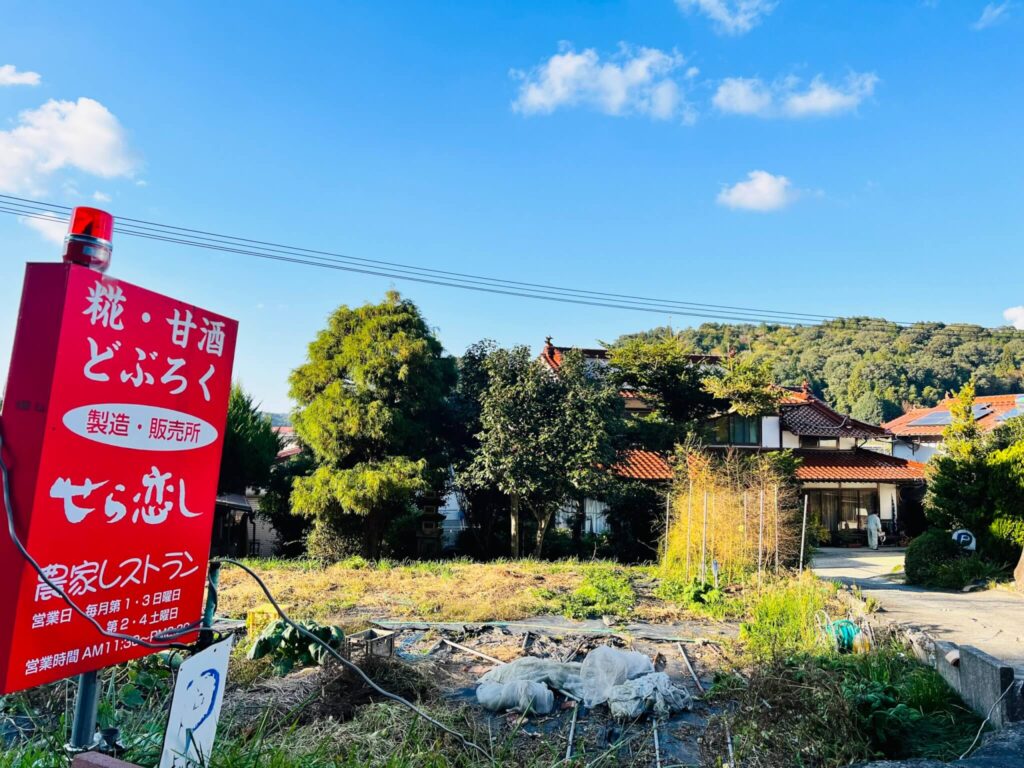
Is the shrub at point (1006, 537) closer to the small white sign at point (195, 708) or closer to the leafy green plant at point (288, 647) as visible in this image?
the leafy green plant at point (288, 647)

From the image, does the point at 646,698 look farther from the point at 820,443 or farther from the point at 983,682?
the point at 820,443

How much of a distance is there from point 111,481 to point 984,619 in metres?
9.03

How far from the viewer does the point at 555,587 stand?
400 inches

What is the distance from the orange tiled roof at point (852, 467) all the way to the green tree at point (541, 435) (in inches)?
284

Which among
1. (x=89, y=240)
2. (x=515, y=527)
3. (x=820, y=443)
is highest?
(x=820, y=443)

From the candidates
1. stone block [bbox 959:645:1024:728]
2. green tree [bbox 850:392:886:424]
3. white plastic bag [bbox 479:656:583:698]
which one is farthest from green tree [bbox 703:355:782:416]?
green tree [bbox 850:392:886:424]

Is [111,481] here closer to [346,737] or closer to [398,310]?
[346,737]

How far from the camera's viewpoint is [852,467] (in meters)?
18.8

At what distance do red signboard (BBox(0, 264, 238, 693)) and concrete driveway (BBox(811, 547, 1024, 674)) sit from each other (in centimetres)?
623

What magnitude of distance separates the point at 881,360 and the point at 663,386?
31.0m

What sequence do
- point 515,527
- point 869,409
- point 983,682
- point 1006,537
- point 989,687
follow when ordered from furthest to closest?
point 869,409 → point 515,527 → point 1006,537 → point 983,682 → point 989,687

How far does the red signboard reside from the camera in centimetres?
148

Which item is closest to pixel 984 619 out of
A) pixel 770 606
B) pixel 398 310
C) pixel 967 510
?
pixel 770 606

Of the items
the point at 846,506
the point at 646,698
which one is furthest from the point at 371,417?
Result: the point at 846,506
